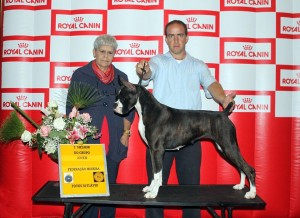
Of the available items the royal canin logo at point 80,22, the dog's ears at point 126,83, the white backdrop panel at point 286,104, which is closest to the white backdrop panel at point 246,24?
the white backdrop panel at point 286,104

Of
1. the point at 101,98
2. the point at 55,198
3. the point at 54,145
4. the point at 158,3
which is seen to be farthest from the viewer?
the point at 158,3

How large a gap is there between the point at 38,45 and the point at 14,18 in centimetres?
38

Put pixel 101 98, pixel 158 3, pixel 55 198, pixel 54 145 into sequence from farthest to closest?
pixel 158 3 → pixel 101 98 → pixel 54 145 → pixel 55 198

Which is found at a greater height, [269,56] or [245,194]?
[269,56]

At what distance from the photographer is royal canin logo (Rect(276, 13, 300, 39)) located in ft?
11.7

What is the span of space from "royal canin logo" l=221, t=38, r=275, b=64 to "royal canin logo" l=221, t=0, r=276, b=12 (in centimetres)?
33

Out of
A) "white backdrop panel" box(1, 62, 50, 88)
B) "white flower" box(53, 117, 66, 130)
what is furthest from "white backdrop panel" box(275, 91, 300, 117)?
"white backdrop panel" box(1, 62, 50, 88)

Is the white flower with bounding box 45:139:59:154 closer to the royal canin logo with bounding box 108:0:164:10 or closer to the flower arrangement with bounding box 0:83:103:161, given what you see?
the flower arrangement with bounding box 0:83:103:161

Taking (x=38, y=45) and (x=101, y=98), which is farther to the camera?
(x=38, y=45)

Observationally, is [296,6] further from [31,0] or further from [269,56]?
[31,0]

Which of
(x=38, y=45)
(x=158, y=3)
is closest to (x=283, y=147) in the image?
(x=158, y=3)

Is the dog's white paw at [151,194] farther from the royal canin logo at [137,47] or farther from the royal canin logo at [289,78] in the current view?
the royal canin logo at [289,78]

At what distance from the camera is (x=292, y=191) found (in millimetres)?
3639

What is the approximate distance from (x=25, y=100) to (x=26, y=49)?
1.80ft
